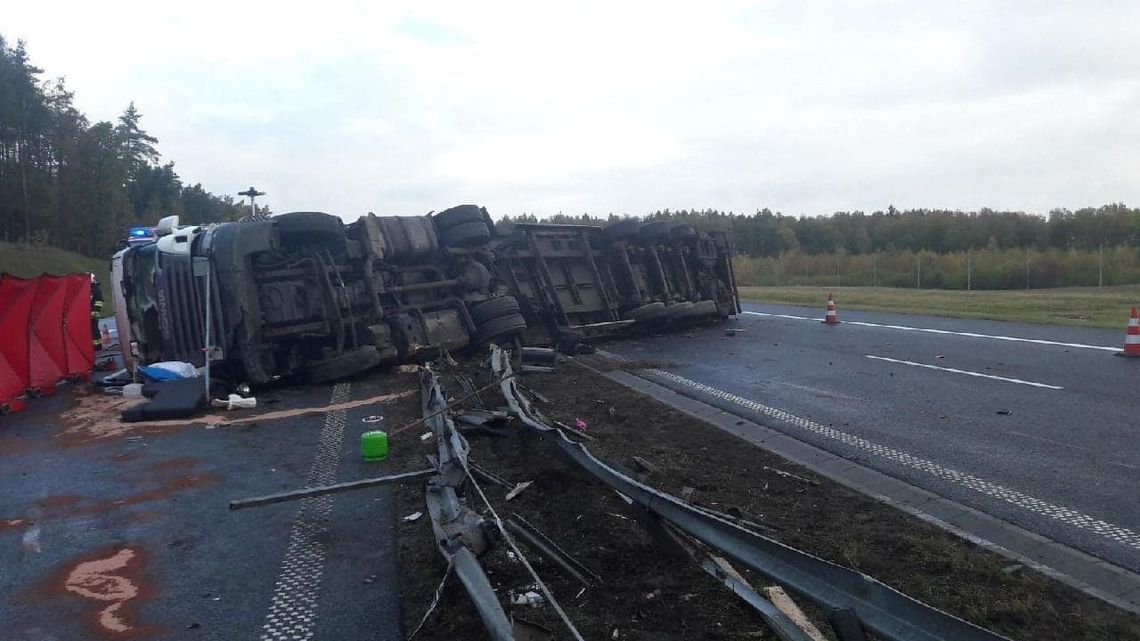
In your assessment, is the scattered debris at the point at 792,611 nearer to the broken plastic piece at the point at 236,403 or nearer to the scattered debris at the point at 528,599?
the scattered debris at the point at 528,599

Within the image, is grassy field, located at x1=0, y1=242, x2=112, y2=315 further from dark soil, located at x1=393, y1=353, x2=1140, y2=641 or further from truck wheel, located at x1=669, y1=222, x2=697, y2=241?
dark soil, located at x1=393, y1=353, x2=1140, y2=641

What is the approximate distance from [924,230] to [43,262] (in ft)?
162

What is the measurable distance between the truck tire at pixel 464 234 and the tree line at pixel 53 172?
43781 mm

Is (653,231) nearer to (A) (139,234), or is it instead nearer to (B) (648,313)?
(B) (648,313)

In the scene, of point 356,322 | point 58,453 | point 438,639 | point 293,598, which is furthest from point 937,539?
point 356,322

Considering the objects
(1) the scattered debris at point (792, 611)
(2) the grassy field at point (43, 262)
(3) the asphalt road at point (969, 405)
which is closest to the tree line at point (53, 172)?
(2) the grassy field at point (43, 262)

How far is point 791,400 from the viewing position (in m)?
8.70

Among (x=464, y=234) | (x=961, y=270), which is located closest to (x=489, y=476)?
(x=464, y=234)

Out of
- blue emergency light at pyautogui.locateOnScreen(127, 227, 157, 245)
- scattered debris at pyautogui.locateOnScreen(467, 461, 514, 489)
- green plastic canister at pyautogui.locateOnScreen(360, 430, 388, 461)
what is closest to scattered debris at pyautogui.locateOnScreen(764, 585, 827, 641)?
scattered debris at pyautogui.locateOnScreen(467, 461, 514, 489)

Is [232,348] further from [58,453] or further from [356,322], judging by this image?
[58,453]

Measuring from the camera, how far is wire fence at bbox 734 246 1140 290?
30.8 m

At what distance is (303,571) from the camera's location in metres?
4.23

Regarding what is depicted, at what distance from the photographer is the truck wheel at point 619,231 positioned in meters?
15.3

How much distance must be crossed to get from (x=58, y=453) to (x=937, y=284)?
3452 cm
